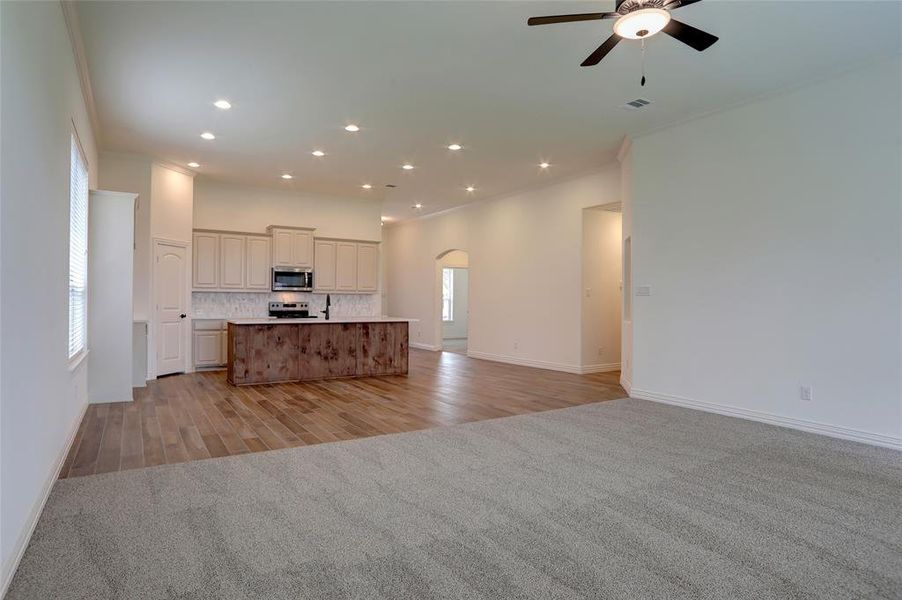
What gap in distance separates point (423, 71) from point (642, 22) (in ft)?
6.78

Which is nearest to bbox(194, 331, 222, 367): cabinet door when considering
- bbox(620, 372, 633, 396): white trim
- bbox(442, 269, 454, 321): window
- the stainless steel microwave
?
the stainless steel microwave

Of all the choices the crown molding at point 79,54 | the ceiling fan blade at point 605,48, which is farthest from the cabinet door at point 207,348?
the ceiling fan blade at point 605,48

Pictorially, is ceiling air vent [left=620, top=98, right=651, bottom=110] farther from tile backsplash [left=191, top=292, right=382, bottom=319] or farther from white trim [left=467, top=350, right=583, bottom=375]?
tile backsplash [left=191, top=292, right=382, bottom=319]

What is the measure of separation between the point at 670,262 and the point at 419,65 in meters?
3.48

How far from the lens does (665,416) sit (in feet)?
16.6

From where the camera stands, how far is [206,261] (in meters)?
8.39

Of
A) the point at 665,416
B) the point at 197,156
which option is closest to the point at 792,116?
the point at 665,416

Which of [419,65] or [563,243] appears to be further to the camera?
[563,243]

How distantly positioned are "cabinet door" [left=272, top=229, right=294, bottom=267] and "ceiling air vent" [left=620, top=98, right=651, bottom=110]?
610 centimetres

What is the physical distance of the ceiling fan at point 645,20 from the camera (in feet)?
9.02

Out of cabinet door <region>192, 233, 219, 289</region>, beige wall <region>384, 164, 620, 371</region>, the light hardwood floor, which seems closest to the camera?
the light hardwood floor

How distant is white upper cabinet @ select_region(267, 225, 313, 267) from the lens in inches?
350

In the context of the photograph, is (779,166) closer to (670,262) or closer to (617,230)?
(670,262)

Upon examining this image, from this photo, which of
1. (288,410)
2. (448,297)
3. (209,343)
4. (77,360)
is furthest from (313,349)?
(448,297)
